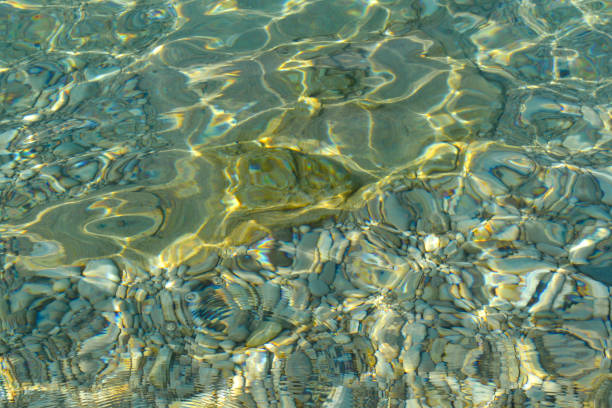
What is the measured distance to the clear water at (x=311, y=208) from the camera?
2.08m

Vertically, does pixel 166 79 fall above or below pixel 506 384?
above

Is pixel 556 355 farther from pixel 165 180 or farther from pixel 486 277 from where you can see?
pixel 165 180

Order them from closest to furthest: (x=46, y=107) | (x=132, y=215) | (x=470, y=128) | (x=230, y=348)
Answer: (x=230, y=348) → (x=132, y=215) → (x=470, y=128) → (x=46, y=107)

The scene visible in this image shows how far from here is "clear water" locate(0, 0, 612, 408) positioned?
2080mm

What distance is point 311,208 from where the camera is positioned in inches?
108

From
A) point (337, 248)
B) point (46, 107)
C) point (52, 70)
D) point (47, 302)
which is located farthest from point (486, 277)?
point (52, 70)

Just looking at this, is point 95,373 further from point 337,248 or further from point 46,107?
point 46,107

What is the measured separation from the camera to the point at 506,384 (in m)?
1.99

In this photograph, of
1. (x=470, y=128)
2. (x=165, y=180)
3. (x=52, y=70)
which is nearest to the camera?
(x=165, y=180)

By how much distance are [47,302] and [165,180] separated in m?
0.91

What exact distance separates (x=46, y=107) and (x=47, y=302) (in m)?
1.73

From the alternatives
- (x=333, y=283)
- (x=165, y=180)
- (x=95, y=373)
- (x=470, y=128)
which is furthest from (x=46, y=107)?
(x=470, y=128)

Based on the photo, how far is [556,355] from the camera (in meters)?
2.09

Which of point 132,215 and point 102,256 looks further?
point 132,215
